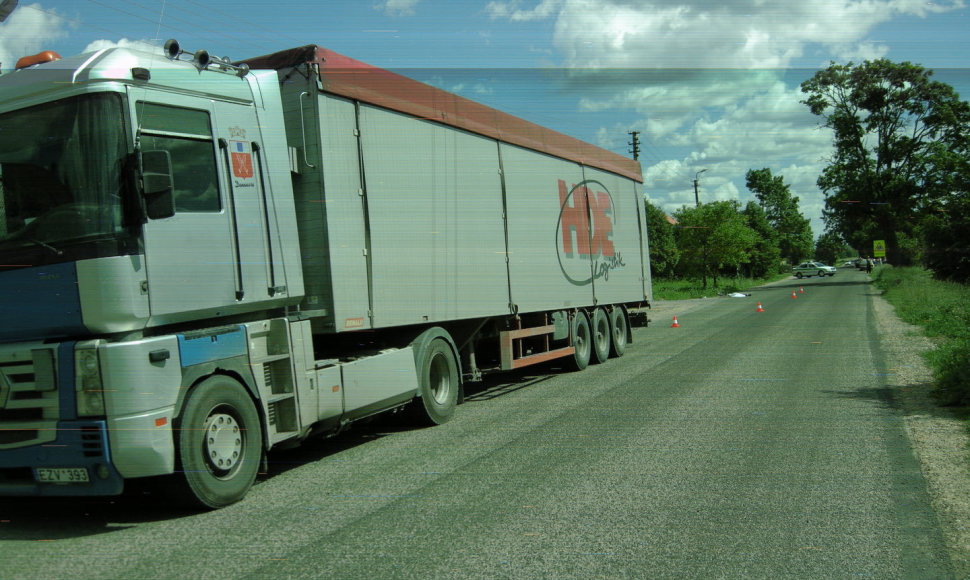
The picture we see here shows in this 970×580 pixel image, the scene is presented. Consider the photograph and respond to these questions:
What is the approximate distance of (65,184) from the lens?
16.4ft

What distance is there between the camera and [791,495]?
5.24 metres

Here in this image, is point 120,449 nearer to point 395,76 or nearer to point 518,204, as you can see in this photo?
point 395,76

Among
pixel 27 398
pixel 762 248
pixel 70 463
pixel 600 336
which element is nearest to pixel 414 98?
pixel 27 398

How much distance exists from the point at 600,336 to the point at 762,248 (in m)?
69.1

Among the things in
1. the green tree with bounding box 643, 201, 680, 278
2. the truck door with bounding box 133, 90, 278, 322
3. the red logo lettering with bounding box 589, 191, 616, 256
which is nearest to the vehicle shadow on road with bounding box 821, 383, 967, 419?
the red logo lettering with bounding box 589, 191, 616, 256

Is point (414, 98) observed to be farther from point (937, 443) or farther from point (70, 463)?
point (937, 443)

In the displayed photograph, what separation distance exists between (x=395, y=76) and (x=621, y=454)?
4.54 m

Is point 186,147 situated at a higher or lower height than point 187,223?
higher

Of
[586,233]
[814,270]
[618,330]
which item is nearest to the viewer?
[586,233]

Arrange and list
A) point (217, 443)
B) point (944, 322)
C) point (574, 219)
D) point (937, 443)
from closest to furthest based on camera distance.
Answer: point (217, 443)
point (937, 443)
point (574, 219)
point (944, 322)

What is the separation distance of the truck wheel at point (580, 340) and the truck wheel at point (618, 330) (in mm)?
1343

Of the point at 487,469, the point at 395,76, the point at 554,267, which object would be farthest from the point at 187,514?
the point at 554,267

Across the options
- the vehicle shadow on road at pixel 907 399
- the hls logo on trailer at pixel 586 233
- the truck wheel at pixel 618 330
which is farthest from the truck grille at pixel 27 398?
the truck wheel at pixel 618 330

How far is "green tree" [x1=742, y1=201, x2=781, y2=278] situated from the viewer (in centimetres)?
7594
